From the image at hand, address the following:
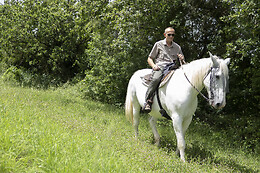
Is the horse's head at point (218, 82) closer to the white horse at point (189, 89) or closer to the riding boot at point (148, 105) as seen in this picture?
the white horse at point (189, 89)

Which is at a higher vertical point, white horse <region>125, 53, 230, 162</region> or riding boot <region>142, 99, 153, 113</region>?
white horse <region>125, 53, 230, 162</region>

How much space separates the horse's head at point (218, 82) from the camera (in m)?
3.58

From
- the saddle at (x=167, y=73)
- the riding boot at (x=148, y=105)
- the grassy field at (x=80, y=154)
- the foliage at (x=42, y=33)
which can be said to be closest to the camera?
the grassy field at (x=80, y=154)

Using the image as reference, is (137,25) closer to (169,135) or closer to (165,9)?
(165,9)

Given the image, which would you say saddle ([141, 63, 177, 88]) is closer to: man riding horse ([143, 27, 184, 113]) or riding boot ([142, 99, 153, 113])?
man riding horse ([143, 27, 184, 113])

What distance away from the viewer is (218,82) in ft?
11.8

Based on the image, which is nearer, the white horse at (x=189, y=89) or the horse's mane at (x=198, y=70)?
the white horse at (x=189, y=89)

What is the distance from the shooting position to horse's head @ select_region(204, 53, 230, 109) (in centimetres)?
358

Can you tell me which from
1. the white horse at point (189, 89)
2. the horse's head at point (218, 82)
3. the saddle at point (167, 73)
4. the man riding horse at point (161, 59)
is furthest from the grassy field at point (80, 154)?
the saddle at point (167, 73)

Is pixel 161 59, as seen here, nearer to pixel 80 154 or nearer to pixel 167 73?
Answer: pixel 167 73

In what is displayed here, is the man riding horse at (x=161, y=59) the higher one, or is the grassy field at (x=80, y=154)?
the man riding horse at (x=161, y=59)

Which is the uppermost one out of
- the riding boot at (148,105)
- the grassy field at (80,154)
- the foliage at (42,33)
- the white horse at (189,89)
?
the foliage at (42,33)

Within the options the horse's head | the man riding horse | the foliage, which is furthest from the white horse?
the foliage

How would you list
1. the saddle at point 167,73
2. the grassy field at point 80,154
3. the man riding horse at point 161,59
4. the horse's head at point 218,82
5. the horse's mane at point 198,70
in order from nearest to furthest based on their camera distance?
the grassy field at point 80,154 < the horse's head at point 218,82 < the horse's mane at point 198,70 < the saddle at point 167,73 < the man riding horse at point 161,59
